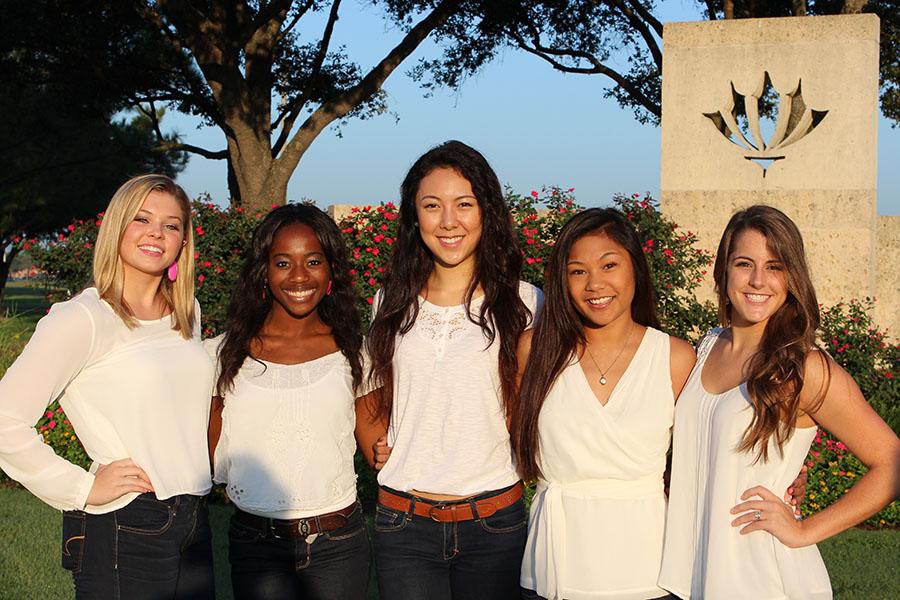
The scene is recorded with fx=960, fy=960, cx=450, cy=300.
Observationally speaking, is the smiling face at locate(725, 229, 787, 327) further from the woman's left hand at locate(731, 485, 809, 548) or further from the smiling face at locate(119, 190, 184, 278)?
the smiling face at locate(119, 190, 184, 278)

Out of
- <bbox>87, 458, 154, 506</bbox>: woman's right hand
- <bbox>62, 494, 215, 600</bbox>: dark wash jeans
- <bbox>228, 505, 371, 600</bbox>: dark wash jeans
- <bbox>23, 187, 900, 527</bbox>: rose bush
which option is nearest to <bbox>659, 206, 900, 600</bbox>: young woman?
<bbox>228, 505, 371, 600</bbox>: dark wash jeans

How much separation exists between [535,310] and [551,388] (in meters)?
0.42

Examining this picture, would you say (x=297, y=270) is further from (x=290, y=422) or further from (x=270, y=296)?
(x=290, y=422)

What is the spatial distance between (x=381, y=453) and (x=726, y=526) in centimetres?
114

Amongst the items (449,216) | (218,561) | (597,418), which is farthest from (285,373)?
(218,561)

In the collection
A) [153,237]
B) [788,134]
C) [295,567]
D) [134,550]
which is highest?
[788,134]

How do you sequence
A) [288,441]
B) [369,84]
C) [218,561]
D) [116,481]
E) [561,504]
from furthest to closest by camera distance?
[369,84], [218,561], [288,441], [561,504], [116,481]

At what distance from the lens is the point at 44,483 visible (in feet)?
9.29

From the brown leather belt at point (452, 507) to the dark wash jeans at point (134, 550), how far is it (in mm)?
671

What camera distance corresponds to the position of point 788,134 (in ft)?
28.9

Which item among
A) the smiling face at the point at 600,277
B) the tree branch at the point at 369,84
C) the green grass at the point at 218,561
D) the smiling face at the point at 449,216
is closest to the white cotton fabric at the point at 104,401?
the smiling face at the point at 449,216

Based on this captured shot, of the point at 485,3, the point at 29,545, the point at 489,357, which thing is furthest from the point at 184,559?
the point at 485,3

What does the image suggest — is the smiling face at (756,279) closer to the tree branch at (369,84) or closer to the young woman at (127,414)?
the young woman at (127,414)

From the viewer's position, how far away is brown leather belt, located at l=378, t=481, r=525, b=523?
3.09 m
